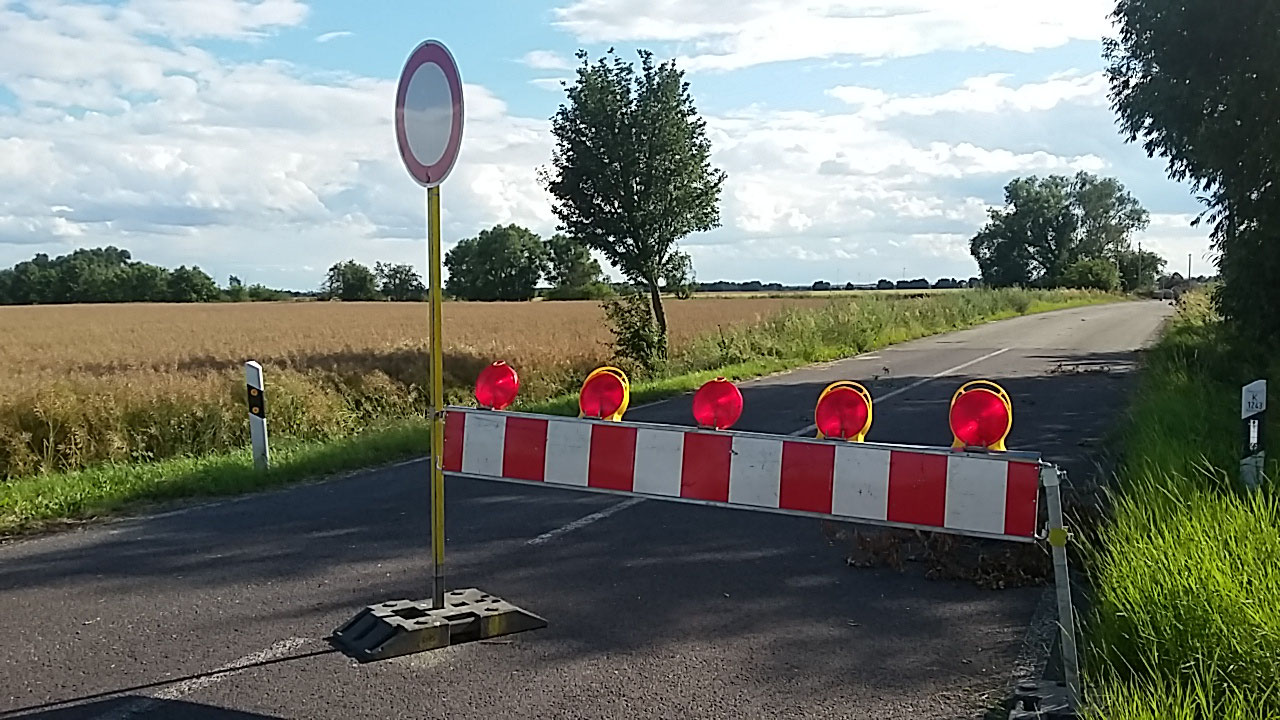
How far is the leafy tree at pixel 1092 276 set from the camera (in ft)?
346

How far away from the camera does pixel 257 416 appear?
1056cm

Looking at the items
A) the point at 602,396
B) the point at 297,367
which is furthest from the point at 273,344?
the point at 602,396

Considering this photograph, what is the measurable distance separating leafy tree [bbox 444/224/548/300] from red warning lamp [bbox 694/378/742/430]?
9577 cm

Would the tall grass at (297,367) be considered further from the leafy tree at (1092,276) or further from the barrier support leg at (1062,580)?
the leafy tree at (1092,276)

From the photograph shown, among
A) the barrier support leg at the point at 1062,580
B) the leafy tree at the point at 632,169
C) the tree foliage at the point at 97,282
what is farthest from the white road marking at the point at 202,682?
the tree foliage at the point at 97,282

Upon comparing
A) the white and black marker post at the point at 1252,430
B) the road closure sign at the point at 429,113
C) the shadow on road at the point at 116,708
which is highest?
the road closure sign at the point at 429,113

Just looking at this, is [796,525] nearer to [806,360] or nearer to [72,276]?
[806,360]

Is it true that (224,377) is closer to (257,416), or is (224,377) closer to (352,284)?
(257,416)

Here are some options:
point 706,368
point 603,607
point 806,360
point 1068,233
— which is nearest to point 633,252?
point 706,368

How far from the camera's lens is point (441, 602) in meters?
5.48

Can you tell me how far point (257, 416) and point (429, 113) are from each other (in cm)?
603

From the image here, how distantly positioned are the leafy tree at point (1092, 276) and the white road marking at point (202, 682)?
109 m

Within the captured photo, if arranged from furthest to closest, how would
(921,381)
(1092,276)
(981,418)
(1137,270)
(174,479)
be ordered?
1. (1137,270)
2. (1092,276)
3. (921,381)
4. (174,479)
5. (981,418)

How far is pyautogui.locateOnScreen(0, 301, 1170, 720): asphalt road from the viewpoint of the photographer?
4551 millimetres
